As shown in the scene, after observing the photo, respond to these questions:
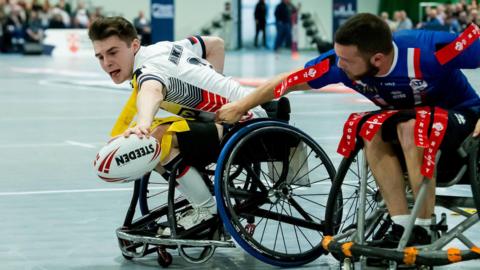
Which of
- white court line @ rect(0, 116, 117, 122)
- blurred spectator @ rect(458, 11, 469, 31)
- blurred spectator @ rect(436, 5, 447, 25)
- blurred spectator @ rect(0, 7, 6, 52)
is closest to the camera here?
white court line @ rect(0, 116, 117, 122)

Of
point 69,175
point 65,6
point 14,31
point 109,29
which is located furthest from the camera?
point 65,6

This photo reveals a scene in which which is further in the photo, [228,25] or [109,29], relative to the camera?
[228,25]

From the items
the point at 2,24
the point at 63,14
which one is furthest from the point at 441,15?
the point at 2,24

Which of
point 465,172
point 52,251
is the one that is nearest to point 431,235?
point 465,172

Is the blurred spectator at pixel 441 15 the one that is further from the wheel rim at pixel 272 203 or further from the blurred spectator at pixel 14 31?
the wheel rim at pixel 272 203

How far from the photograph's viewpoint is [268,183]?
16.3 ft

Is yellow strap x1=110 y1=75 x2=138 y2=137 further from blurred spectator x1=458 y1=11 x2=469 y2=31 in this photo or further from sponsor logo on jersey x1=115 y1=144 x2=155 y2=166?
blurred spectator x1=458 y1=11 x2=469 y2=31

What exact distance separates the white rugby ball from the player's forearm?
42 centimetres

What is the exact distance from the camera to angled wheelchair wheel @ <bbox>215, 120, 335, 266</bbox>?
446 cm

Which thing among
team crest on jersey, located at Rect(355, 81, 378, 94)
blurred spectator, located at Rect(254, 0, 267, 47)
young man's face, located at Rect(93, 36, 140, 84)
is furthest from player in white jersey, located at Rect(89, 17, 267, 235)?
blurred spectator, located at Rect(254, 0, 267, 47)

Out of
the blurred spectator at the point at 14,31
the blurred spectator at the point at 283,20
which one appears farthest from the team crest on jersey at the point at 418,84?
the blurred spectator at the point at 283,20

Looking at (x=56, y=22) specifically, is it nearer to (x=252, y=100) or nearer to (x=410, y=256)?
(x=252, y=100)

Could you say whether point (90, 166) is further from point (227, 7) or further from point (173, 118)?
point (227, 7)

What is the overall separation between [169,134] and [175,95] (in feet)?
0.89
